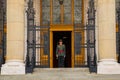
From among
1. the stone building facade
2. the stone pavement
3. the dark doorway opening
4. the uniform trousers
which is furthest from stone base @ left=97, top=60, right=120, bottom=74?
the dark doorway opening

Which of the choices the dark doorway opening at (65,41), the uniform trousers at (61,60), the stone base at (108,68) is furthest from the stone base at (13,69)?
the dark doorway opening at (65,41)

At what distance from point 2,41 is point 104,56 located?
21.2 ft

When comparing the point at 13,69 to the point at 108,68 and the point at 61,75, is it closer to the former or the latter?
the point at 61,75

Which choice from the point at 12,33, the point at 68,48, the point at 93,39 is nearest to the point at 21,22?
the point at 12,33

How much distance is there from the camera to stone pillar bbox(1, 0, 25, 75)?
76.0 feet

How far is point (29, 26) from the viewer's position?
953 inches

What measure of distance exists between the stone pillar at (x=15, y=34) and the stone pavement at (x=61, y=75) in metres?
1.25

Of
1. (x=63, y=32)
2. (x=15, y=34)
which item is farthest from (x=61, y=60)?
(x=63, y=32)

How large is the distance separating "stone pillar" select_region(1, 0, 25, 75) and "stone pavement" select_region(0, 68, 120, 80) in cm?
125

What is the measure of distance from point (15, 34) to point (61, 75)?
3695mm

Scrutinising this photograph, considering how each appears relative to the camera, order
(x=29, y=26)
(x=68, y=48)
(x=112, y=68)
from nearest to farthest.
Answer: (x=112, y=68) < (x=29, y=26) < (x=68, y=48)

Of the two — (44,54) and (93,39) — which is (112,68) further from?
(44,54)

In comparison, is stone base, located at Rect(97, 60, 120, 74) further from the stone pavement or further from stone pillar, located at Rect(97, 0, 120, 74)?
the stone pavement

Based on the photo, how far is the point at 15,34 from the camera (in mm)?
23328
